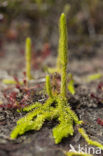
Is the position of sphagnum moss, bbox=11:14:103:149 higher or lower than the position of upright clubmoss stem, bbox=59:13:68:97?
lower

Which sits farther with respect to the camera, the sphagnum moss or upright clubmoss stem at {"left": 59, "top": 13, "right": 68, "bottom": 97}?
upright clubmoss stem at {"left": 59, "top": 13, "right": 68, "bottom": 97}

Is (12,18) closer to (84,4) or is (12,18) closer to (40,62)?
(40,62)

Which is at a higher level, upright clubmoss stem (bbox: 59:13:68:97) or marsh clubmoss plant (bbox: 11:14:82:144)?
upright clubmoss stem (bbox: 59:13:68:97)

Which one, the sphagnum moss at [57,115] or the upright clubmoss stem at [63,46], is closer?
the sphagnum moss at [57,115]

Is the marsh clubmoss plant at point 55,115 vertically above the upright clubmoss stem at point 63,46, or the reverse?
the upright clubmoss stem at point 63,46

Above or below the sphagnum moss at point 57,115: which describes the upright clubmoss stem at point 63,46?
above

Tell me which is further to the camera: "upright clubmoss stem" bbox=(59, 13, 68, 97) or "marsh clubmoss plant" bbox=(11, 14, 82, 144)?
"upright clubmoss stem" bbox=(59, 13, 68, 97)

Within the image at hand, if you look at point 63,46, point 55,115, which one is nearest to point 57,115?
point 55,115

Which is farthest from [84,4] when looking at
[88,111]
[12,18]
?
[88,111]

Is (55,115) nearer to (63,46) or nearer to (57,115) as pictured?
(57,115)
